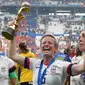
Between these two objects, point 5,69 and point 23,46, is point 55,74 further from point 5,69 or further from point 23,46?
point 23,46

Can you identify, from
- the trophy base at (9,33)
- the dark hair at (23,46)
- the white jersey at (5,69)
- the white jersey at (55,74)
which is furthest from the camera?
the dark hair at (23,46)

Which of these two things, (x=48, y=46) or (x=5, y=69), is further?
(x=5, y=69)

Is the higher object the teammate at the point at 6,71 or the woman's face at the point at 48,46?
the woman's face at the point at 48,46

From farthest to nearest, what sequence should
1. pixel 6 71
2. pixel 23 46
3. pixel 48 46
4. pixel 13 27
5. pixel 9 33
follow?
pixel 23 46
pixel 6 71
pixel 48 46
pixel 13 27
pixel 9 33

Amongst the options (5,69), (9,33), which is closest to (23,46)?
(5,69)

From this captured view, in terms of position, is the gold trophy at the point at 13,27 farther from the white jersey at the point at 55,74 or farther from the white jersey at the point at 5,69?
the white jersey at the point at 5,69

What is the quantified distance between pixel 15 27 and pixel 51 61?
1.70 ft

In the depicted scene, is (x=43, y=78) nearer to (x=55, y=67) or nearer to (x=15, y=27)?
(x=55, y=67)

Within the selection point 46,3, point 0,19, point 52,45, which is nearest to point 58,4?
point 46,3

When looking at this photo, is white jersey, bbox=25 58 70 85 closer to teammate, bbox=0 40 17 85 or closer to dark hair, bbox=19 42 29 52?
teammate, bbox=0 40 17 85

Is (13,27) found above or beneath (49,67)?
above

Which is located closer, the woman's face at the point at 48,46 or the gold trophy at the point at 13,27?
the gold trophy at the point at 13,27

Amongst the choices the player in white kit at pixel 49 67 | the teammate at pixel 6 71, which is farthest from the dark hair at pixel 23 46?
the player in white kit at pixel 49 67

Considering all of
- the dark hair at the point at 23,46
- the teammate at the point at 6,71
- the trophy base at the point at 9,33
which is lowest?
the teammate at the point at 6,71
